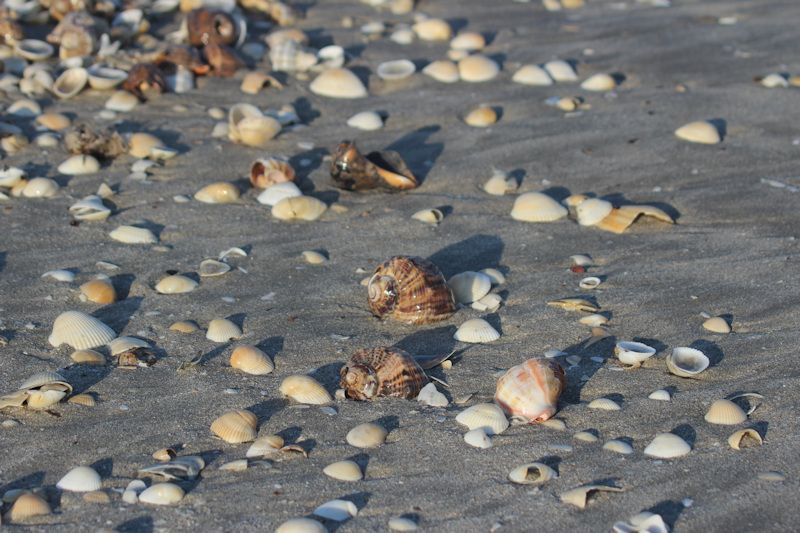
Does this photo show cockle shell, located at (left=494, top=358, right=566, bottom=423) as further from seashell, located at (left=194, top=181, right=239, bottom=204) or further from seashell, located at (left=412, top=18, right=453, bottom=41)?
seashell, located at (left=412, top=18, right=453, bottom=41)

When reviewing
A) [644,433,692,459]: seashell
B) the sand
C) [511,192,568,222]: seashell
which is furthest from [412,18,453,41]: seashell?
[644,433,692,459]: seashell

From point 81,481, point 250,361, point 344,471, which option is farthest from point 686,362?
point 81,481

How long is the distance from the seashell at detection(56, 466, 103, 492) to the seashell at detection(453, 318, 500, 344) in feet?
4.70

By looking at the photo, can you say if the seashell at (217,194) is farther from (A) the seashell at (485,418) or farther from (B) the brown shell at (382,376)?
(A) the seashell at (485,418)

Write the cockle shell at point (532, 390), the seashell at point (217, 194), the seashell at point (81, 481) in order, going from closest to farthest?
the seashell at point (81, 481)
the cockle shell at point (532, 390)
the seashell at point (217, 194)

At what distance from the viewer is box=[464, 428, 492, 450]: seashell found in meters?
2.99

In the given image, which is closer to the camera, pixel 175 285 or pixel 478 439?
pixel 478 439

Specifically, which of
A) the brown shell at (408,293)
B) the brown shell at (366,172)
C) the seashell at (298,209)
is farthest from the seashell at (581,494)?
the brown shell at (366,172)

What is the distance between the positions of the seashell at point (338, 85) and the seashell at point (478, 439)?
11.2 feet

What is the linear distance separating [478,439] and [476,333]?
73 centimetres

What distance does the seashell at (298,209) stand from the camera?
Result: 4.63 m

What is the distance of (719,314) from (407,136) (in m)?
2.31

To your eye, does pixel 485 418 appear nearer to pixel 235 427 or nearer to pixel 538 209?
pixel 235 427

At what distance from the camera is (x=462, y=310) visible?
3912mm
